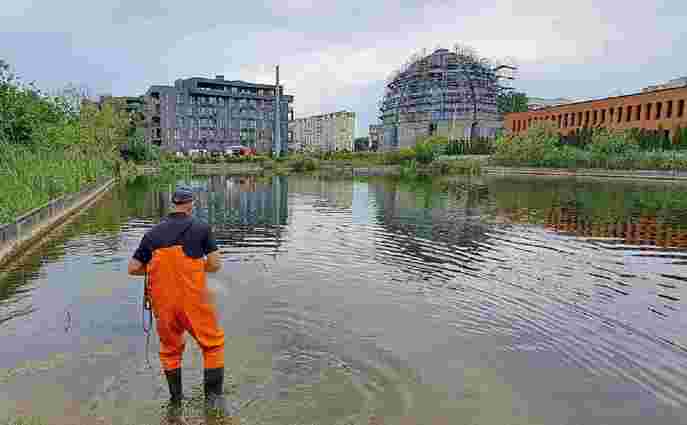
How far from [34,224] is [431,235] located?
11.2 m

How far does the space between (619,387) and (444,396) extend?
6.43ft

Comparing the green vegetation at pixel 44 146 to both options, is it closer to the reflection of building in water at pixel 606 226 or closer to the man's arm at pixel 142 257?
the man's arm at pixel 142 257

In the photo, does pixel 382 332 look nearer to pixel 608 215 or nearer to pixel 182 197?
pixel 182 197

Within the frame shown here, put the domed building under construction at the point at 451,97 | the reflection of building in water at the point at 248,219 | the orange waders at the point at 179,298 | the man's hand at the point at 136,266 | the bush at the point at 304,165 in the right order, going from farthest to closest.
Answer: the domed building under construction at the point at 451,97
the bush at the point at 304,165
the reflection of building in water at the point at 248,219
the man's hand at the point at 136,266
the orange waders at the point at 179,298

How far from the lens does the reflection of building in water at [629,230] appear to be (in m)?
13.4

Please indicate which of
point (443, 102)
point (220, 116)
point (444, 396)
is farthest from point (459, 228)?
point (220, 116)

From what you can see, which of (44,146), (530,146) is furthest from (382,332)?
(530,146)

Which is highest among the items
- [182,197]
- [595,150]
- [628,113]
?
[628,113]

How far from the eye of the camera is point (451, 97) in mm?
102875

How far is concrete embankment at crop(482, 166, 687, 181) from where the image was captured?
4560cm

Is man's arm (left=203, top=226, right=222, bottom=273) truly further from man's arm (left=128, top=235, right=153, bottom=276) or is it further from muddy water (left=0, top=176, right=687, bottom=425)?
muddy water (left=0, top=176, right=687, bottom=425)

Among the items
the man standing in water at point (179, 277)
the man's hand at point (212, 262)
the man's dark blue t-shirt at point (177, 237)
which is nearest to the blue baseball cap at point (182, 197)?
the man standing in water at point (179, 277)

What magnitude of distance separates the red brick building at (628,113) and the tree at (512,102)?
1521 inches

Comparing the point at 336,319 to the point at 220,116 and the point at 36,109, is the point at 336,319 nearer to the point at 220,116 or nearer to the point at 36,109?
the point at 36,109
